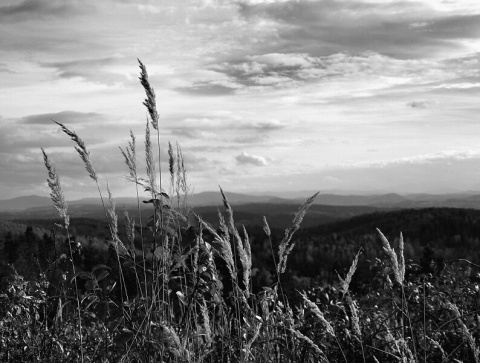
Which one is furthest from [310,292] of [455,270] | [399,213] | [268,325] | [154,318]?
[399,213]

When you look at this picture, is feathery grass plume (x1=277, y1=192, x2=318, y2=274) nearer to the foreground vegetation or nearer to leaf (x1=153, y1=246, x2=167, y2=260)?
the foreground vegetation

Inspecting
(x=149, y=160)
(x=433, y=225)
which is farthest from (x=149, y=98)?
(x=433, y=225)

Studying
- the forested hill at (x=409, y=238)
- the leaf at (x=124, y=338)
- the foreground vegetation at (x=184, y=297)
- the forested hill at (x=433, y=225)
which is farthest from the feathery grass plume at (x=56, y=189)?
the forested hill at (x=433, y=225)

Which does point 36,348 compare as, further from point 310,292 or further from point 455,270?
point 455,270

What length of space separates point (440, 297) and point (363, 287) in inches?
61.9

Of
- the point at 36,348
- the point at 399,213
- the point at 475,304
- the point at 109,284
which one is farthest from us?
the point at 399,213

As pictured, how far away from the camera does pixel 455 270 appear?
6699 millimetres

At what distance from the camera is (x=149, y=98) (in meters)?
3.15

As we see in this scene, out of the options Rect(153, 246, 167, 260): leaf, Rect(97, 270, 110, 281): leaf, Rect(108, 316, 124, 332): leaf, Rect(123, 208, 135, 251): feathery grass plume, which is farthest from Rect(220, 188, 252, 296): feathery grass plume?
Rect(97, 270, 110, 281): leaf

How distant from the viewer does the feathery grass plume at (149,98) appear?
312cm

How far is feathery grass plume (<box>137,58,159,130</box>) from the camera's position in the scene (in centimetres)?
312

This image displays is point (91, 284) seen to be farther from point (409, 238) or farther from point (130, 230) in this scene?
point (409, 238)

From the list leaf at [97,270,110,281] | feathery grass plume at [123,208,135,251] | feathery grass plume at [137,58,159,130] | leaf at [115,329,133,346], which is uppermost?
feathery grass plume at [137,58,159,130]

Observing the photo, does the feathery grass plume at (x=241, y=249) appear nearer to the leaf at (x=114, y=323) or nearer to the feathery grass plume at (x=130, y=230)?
the feathery grass plume at (x=130, y=230)
